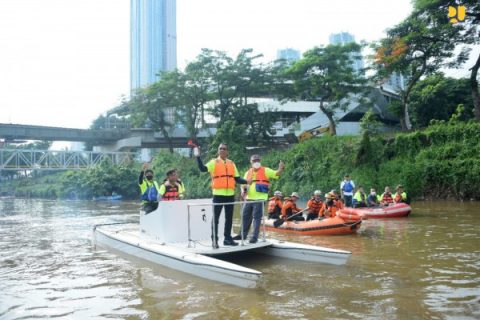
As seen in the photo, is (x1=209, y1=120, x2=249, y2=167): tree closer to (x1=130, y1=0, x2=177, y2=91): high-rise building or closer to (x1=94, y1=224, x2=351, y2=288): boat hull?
(x1=94, y1=224, x2=351, y2=288): boat hull

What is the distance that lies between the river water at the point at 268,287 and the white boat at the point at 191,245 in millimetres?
187

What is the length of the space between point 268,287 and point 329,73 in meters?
28.4

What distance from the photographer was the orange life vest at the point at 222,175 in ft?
25.8

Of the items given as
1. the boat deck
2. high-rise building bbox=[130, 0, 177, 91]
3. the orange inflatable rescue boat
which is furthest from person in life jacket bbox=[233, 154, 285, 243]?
high-rise building bbox=[130, 0, 177, 91]

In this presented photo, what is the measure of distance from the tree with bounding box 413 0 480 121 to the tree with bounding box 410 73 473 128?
35.3 feet

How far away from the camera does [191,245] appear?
27.2 feet

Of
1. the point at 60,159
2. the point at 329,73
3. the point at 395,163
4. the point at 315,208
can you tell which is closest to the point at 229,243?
the point at 315,208

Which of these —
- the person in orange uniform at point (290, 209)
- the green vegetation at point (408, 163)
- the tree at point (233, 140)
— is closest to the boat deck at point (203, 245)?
the person in orange uniform at point (290, 209)

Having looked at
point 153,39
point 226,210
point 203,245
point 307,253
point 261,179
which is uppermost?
point 153,39

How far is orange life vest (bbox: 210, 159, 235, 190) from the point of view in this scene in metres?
7.85

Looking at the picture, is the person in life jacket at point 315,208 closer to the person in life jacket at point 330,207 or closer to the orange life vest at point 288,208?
the person in life jacket at point 330,207

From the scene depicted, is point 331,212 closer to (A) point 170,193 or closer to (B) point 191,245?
(A) point 170,193

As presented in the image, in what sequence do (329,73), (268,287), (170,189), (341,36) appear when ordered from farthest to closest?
(341,36) < (329,73) < (170,189) < (268,287)

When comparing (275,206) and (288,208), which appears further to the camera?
(275,206)
